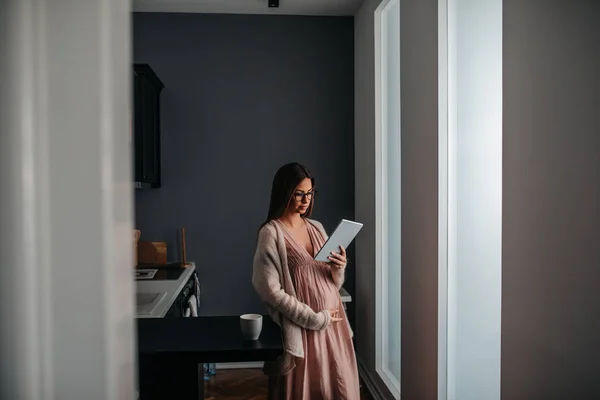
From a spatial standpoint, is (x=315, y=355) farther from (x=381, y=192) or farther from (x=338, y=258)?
(x=381, y=192)

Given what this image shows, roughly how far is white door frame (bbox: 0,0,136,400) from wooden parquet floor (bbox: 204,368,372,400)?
383 centimetres

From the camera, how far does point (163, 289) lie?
344 centimetres

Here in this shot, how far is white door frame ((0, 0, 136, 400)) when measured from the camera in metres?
0.40

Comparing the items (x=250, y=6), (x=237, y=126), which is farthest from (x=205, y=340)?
(x=250, y=6)

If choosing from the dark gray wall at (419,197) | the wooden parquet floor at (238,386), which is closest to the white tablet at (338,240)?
the dark gray wall at (419,197)

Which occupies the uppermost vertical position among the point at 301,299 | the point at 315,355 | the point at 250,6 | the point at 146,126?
the point at 250,6

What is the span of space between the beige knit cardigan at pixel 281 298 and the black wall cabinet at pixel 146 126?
1479mm

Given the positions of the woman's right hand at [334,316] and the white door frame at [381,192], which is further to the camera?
the white door frame at [381,192]

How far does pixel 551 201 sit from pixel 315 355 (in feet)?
4.68

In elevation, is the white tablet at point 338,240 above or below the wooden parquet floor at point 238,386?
above

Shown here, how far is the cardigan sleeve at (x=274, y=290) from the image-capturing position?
2.58 meters

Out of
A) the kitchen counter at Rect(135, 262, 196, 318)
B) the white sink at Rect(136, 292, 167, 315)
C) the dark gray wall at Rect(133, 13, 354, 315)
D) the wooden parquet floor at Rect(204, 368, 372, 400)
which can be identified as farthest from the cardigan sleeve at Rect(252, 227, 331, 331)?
the dark gray wall at Rect(133, 13, 354, 315)

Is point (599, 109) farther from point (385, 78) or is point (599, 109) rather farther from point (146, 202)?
point (146, 202)

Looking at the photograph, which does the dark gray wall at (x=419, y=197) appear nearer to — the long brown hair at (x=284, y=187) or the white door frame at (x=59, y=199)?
the long brown hair at (x=284, y=187)
